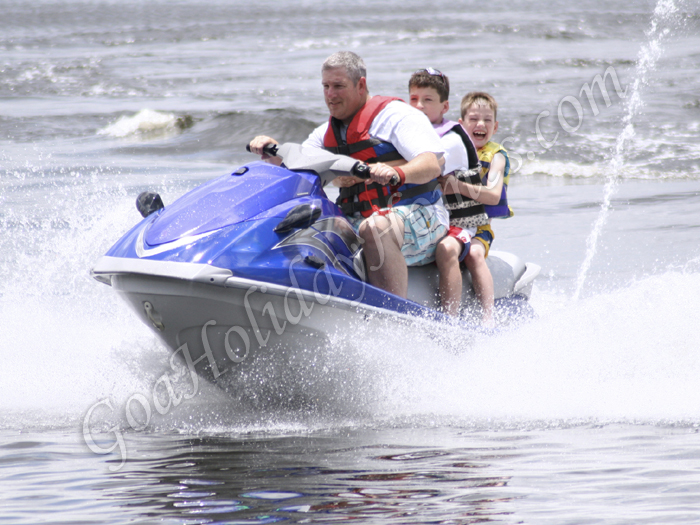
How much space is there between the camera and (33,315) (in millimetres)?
Answer: 5609

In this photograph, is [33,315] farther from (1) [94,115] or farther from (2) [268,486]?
(1) [94,115]

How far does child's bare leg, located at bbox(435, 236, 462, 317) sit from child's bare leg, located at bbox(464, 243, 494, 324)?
0.18 meters

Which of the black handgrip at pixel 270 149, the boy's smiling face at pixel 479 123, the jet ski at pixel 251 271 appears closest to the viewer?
the jet ski at pixel 251 271

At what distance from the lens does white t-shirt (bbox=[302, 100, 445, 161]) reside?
13.2 feet

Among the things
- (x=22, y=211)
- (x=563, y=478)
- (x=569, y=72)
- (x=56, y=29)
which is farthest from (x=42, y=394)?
(x=56, y=29)

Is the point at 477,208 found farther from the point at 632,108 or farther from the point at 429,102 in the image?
the point at 632,108

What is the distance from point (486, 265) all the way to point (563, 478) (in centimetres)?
180

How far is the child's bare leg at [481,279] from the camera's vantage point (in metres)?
4.61

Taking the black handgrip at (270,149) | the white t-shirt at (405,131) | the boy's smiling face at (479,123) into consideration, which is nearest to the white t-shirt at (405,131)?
the white t-shirt at (405,131)

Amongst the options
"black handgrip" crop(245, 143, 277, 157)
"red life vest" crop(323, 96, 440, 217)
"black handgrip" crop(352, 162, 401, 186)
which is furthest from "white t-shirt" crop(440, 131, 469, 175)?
"black handgrip" crop(245, 143, 277, 157)

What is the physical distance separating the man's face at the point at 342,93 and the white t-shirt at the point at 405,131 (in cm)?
12

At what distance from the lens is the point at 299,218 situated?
3600mm

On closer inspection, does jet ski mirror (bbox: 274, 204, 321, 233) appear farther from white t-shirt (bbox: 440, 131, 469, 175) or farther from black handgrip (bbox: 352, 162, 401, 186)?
white t-shirt (bbox: 440, 131, 469, 175)

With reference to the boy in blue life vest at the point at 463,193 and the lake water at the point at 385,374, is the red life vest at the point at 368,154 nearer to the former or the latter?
the boy in blue life vest at the point at 463,193
